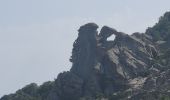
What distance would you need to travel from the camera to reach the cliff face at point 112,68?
5325 inches

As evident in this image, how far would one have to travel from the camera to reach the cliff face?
444ft

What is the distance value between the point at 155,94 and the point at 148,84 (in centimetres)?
684

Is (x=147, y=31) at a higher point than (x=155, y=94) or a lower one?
higher

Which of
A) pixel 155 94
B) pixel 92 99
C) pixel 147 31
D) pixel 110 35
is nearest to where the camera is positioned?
pixel 155 94

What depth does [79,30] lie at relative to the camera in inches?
6196

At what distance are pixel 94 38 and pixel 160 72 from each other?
71.4 feet

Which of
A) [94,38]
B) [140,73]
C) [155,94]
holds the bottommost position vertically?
[155,94]

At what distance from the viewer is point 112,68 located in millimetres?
144375

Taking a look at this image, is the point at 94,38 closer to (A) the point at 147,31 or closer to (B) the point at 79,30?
(B) the point at 79,30

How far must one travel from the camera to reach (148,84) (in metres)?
132

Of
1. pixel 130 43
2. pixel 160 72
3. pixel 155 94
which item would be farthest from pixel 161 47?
pixel 155 94

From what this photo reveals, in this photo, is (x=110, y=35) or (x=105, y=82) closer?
(x=105, y=82)

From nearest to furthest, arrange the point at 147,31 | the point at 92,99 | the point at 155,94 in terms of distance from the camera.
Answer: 1. the point at 155,94
2. the point at 92,99
3. the point at 147,31

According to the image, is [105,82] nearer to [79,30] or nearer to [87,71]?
[87,71]
